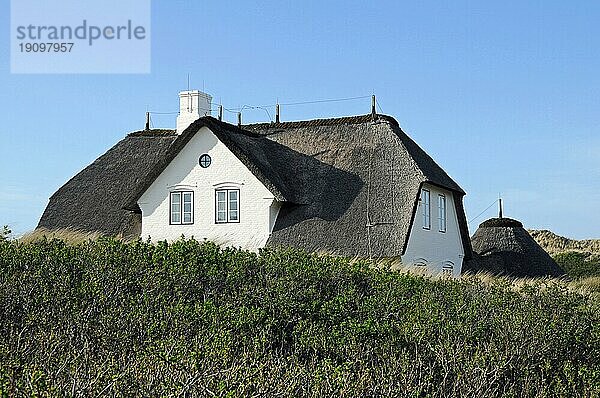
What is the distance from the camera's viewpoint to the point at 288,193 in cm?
2459

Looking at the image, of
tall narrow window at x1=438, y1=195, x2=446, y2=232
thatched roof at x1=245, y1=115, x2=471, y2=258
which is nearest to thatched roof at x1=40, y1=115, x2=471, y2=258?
thatched roof at x1=245, y1=115, x2=471, y2=258

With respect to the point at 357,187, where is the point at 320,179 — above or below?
above

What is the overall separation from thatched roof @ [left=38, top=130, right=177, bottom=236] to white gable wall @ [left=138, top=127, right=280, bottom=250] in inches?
27.2

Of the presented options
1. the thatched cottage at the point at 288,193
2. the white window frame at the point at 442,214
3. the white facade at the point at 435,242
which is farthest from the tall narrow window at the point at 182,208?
the white window frame at the point at 442,214

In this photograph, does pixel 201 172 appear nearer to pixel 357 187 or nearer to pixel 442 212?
pixel 357 187

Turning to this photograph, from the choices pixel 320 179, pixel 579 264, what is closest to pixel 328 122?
pixel 320 179

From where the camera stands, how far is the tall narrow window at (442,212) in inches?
1029

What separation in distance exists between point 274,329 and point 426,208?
51.1ft

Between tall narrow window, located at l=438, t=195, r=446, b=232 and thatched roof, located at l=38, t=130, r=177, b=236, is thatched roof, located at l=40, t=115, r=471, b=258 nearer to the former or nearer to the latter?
thatched roof, located at l=38, t=130, r=177, b=236

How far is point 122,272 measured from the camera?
37.1ft

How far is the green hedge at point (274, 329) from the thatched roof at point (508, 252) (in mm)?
16868

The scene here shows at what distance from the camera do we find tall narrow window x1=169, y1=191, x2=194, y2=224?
25.3 m

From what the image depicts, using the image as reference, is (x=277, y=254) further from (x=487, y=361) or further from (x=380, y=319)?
(x=487, y=361)

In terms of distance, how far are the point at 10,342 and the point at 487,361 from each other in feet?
15.9
